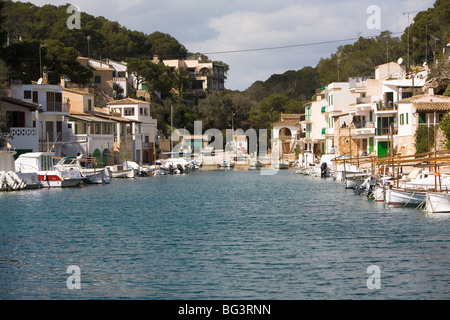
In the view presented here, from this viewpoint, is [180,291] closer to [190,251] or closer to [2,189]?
[190,251]

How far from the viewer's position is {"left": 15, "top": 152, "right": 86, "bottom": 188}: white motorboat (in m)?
56.4

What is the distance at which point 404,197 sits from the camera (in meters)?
39.2

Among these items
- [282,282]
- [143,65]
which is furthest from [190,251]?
[143,65]

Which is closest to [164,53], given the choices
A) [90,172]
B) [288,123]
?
[288,123]

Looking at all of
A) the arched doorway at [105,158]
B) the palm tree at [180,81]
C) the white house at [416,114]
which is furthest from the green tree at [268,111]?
the white house at [416,114]

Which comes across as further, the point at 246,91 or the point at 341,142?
the point at 246,91

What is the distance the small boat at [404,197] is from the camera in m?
38.7

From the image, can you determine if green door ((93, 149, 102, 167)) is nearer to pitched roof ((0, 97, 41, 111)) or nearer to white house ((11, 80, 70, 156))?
white house ((11, 80, 70, 156))

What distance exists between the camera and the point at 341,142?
87562 mm

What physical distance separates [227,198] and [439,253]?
2677 centimetres

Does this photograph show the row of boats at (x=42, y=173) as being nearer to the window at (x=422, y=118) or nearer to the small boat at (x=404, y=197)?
the small boat at (x=404, y=197)

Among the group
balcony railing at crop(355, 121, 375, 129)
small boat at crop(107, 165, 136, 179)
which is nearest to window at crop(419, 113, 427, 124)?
balcony railing at crop(355, 121, 375, 129)

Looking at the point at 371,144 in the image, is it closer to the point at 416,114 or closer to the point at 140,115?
the point at 416,114

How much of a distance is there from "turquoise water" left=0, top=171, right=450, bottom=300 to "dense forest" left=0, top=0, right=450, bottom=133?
4554 cm
